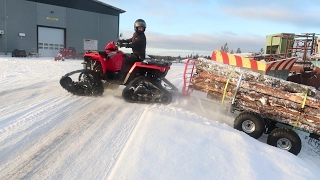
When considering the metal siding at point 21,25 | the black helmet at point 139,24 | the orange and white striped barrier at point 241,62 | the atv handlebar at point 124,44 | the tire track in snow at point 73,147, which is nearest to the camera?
the tire track in snow at point 73,147

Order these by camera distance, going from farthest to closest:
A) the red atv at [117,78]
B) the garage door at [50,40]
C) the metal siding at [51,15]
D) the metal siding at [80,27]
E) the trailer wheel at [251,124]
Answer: the metal siding at [80,27] < the garage door at [50,40] < the metal siding at [51,15] < the red atv at [117,78] < the trailer wheel at [251,124]

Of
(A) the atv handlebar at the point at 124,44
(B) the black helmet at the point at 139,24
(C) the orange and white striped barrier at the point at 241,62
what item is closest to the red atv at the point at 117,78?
(A) the atv handlebar at the point at 124,44

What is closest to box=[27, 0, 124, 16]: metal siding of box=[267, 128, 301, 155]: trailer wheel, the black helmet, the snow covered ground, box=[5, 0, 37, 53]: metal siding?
box=[5, 0, 37, 53]: metal siding

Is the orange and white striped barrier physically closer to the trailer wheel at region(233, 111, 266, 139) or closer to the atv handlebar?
the atv handlebar

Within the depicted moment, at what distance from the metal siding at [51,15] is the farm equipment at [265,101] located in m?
27.9

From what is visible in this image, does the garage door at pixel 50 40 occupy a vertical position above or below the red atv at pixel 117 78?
above

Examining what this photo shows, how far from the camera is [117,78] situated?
6727 millimetres

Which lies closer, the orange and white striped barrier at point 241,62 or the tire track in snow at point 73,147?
the tire track in snow at point 73,147

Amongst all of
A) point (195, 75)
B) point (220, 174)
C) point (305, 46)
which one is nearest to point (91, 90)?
point (195, 75)

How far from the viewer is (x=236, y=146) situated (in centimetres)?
396

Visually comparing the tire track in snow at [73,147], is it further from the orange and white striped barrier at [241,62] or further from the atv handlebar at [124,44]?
the orange and white striped barrier at [241,62]

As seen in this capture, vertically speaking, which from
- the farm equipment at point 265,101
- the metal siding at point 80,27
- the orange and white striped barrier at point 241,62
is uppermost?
the metal siding at point 80,27

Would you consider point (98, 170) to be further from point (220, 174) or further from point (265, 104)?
point (265, 104)

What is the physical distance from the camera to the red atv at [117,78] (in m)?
6.04
